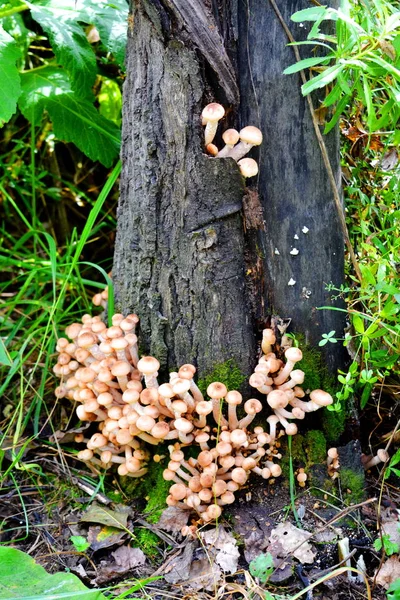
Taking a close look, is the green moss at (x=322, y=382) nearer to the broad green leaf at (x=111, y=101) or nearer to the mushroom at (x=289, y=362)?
the mushroom at (x=289, y=362)

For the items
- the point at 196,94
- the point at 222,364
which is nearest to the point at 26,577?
the point at 222,364

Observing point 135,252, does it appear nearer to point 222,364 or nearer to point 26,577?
point 222,364

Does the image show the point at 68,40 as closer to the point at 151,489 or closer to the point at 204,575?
the point at 151,489

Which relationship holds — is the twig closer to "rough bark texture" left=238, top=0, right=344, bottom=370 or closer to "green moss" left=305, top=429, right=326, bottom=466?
"rough bark texture" left=238, top=0, right=344, bottom=370

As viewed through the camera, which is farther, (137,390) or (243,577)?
(137,390)

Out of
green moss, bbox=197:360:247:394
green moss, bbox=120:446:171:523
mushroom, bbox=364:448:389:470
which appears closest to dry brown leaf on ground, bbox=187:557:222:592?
green moss, bbox=120:446:171:523
